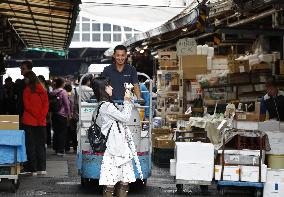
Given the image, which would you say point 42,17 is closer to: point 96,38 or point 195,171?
point 195,171

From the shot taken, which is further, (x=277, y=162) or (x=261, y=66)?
(x=261, y=66)

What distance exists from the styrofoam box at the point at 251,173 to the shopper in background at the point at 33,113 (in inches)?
169

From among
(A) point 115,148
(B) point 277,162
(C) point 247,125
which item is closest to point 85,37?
(C) point 247,125

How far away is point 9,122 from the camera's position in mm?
12562

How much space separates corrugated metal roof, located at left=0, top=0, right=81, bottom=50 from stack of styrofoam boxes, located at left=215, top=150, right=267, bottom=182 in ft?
11.9

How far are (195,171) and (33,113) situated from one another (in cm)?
369

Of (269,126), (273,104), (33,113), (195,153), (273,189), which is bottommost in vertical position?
(273,189)

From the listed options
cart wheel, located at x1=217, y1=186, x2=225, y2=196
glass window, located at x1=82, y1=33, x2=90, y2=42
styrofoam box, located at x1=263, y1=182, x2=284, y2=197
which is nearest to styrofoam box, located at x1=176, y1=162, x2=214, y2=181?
cart wheel, located at x1=217, y1=186, x2=225, y2=196

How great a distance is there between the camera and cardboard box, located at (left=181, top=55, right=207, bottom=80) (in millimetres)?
19781

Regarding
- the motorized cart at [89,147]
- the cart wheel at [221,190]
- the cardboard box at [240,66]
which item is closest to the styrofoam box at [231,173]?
the cart wheel at [221,190]

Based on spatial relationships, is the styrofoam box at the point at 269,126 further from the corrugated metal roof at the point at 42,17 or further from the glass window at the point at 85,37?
the glass window at the point at 85,37

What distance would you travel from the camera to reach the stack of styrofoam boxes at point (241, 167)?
39.7ft

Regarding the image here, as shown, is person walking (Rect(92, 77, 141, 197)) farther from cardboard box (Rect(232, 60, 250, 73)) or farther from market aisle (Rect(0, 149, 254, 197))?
cardboard box (Rect(232, 60, 250, 73))

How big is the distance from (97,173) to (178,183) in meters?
1.33
